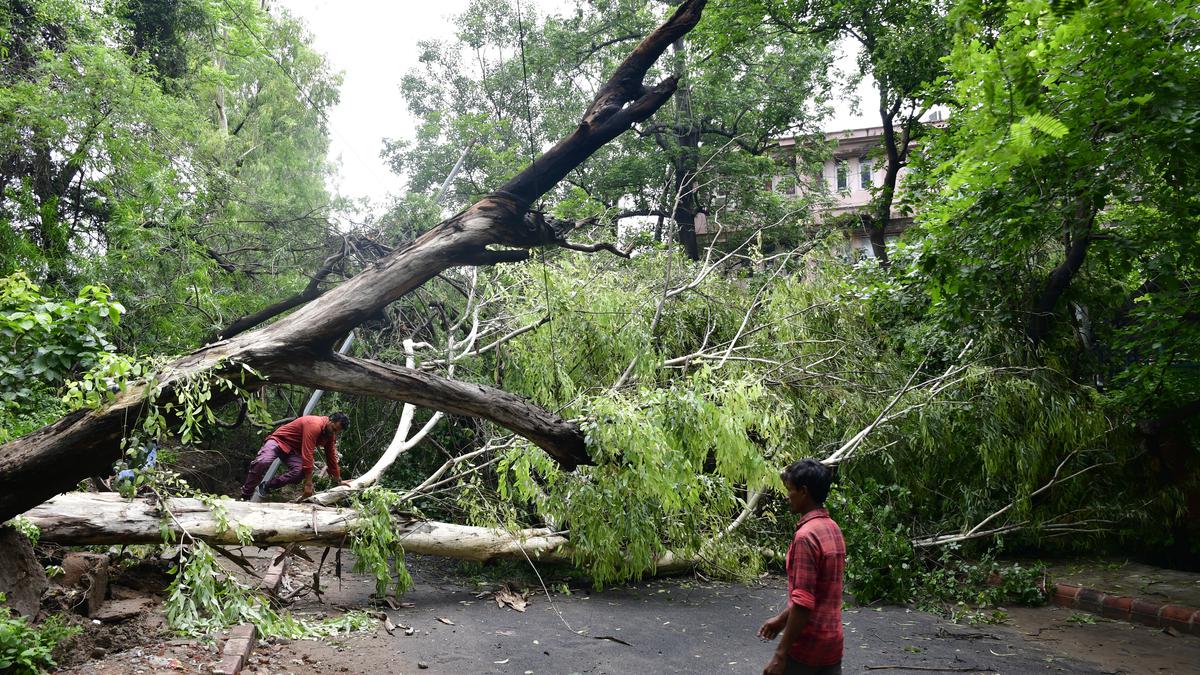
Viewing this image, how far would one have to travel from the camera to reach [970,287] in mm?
7000

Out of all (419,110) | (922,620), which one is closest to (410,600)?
(922,620)

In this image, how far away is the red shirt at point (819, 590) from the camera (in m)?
3.14

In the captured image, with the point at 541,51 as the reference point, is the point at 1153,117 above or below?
below

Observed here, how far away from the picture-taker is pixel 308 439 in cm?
849

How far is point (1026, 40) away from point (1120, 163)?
4.77 ft

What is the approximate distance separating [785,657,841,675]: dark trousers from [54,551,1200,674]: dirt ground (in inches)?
106

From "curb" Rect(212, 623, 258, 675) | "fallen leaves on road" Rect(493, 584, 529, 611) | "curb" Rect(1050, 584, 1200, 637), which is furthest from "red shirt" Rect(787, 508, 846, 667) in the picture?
"curb" Rect(1050, 584, 1200, 637)

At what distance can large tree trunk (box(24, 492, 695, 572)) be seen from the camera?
19.1ft

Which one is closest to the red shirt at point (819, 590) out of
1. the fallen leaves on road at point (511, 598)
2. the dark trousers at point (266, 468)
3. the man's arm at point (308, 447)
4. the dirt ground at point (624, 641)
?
the dirt ground at point (624, 641)

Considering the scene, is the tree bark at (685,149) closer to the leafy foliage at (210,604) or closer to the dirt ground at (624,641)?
the dirt ground at (624,641)

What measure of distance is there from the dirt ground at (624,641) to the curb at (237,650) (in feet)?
0.30

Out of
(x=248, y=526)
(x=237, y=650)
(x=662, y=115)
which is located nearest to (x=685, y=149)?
(x=662, y=115)

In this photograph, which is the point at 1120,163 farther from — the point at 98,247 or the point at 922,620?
the point at 98,247

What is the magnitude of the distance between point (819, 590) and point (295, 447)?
7.20 m
